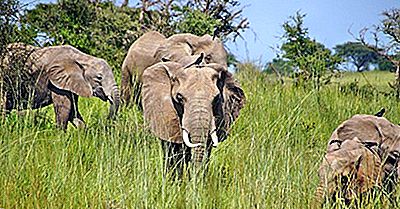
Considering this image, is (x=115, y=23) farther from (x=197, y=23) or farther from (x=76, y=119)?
(x=76, y=119)

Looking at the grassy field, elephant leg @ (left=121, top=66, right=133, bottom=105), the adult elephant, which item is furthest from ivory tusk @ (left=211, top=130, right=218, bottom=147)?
elephant leg @ (left=121, top=66, right=133, bottom=105)

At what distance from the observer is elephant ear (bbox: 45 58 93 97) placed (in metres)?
7.36

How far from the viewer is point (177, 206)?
13.4ft

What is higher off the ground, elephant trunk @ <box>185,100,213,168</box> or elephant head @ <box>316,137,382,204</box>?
elephant trunk @ <box>185,100,213,168</box>

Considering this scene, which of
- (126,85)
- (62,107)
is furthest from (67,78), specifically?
(126,85)

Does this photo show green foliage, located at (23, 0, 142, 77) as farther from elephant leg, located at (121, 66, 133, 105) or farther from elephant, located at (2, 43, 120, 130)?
elephant, located at (2, 43, 120, 130)

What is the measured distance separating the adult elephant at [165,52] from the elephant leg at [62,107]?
627mm

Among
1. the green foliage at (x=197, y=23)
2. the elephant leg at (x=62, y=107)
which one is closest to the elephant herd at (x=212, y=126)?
the elephant leg at (x=62, y=107)

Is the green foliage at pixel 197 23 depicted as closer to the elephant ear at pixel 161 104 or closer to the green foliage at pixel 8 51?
the green foliage at pixel 8 51

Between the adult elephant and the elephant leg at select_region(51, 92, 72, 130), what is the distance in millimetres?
627

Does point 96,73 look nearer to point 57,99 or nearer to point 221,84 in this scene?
point 57,99

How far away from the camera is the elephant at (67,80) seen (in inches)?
285

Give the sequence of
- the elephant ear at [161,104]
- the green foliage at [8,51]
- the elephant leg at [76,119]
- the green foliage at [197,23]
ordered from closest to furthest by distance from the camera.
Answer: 1. the elephant ear at [161,104]
2. the green foliage at [8,51]
3. the elephant leg at [76,119]
4. the green foliage at [197,23]

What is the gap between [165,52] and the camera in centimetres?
709
